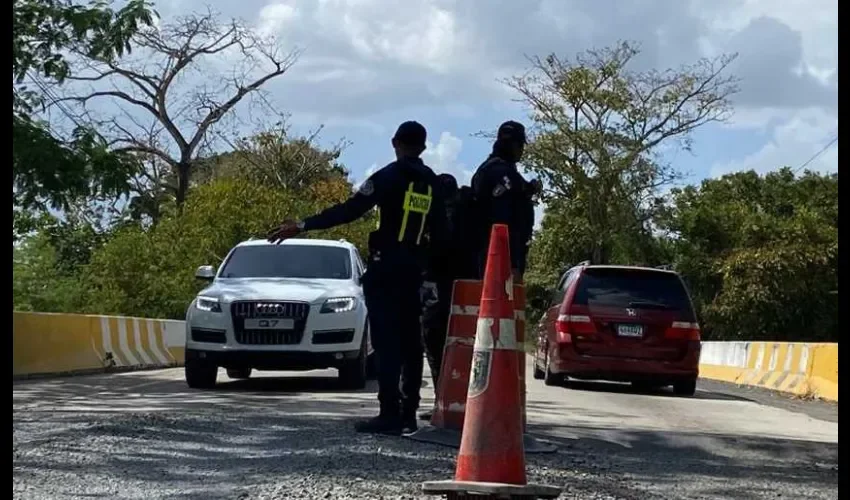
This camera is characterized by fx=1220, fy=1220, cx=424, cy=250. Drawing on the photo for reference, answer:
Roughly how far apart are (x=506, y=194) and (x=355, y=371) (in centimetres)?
527

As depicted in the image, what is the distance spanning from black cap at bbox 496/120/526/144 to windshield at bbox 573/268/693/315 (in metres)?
6.52

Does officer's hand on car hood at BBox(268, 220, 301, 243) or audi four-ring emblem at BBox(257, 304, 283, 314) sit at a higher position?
officer's hand on car hood at BBox(268, 220, 301, 243)

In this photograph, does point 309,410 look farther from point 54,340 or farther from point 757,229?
point 54,340

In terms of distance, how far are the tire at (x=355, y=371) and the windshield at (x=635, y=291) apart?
3018 mm

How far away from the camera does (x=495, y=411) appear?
549cm

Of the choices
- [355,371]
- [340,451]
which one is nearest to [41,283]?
[355,371]

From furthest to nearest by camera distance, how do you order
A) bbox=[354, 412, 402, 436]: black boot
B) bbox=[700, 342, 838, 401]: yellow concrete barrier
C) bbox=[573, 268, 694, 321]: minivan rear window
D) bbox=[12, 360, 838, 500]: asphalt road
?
bbox=[573, 268, 694, 321]: minivan rear window → bbox=[700, 342, 838, 401]: yellow concrete barrier → bbox=[354, 412, 402, 436]: black boot → bbox=[12, 360, 838, 500]: asphalt road

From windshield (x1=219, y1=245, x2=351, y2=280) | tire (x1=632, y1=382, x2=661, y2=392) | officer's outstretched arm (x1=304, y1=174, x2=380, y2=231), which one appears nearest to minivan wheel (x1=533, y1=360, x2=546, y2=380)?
tire (x1=632, y1=382, x2=661, y2=392)

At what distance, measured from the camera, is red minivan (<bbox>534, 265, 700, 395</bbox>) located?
→ 14141mm

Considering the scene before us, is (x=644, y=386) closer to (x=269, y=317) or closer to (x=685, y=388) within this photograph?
(x=685, y=388)

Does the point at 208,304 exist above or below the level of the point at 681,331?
above

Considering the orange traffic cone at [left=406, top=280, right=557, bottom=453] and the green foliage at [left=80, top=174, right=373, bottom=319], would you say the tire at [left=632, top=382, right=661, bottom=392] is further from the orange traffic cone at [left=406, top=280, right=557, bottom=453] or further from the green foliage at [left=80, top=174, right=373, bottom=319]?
the green foliage at [left=80, top=174, right=373, bottom=319]
